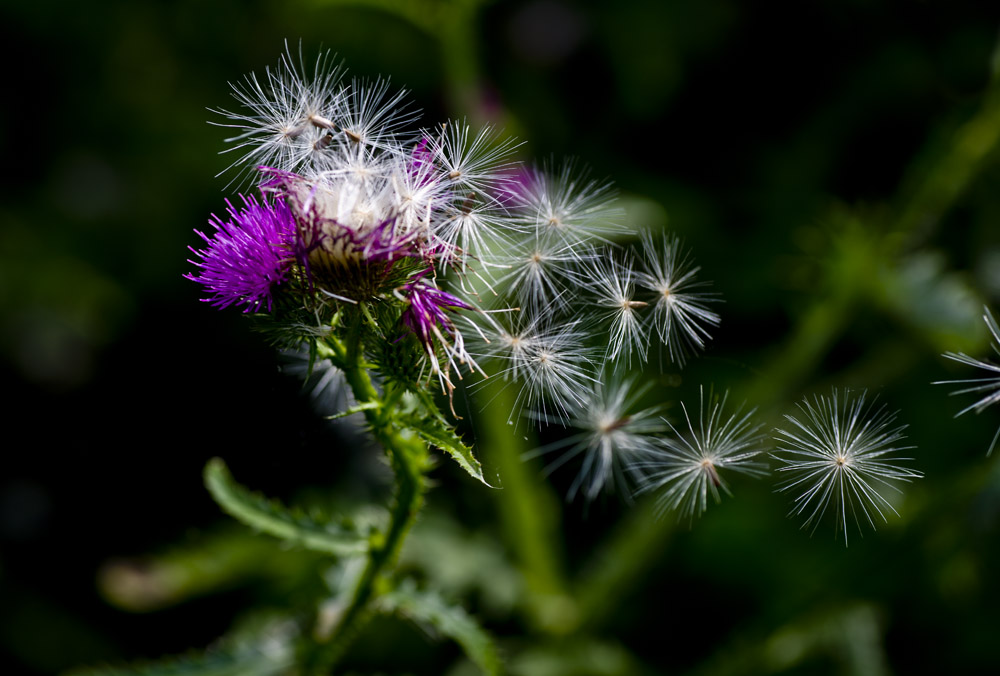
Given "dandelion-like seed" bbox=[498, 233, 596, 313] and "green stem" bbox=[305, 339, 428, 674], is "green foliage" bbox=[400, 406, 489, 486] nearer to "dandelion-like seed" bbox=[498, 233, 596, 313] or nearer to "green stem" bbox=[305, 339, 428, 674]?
"green stem" bbox=[305, 339, 428, 674]

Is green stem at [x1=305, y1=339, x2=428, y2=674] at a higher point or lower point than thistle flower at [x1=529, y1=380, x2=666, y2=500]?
lower

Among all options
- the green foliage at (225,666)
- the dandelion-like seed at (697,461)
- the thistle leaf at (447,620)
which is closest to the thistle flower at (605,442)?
the dandelion-like seed at (697,461)

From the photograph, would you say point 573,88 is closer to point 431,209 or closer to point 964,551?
point 964,551

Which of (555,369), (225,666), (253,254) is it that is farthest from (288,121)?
(225,666)

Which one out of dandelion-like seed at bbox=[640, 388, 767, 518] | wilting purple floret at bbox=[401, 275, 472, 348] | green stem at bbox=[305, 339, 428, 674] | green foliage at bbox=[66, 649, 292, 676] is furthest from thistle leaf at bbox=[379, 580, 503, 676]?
wilting purple floret at bbox=[401, 275, 472, 348]

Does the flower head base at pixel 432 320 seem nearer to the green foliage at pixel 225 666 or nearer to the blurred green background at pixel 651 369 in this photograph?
the blurred green background at pixel 651 369

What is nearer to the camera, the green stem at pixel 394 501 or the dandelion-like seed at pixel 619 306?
the green stem at pixel 394 501

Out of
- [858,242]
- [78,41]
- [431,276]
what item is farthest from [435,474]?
[78,41]
